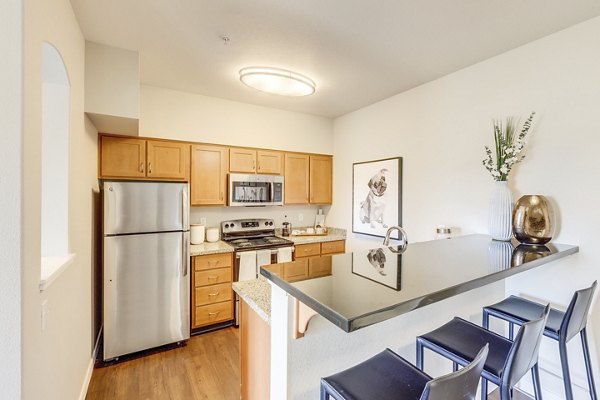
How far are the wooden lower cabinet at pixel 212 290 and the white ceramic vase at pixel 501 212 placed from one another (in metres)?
2.55

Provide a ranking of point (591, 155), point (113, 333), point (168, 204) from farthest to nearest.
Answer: point (168, 204) → point (113, 333) → point (591, 155)

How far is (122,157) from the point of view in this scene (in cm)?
288

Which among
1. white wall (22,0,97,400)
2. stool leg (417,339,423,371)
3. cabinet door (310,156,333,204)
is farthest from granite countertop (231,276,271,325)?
cabinet door (310,156,333,204)

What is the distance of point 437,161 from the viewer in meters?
2.80

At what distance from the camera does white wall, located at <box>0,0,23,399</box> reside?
98 cm

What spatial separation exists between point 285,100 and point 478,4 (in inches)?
87.3

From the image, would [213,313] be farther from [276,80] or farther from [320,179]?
[276,80]

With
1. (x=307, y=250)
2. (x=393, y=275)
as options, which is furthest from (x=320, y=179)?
(x=393, y=275)

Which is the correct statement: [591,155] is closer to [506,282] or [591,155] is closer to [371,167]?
[506,282]

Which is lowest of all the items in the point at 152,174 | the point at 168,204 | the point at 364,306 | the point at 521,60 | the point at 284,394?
the point at 284,394

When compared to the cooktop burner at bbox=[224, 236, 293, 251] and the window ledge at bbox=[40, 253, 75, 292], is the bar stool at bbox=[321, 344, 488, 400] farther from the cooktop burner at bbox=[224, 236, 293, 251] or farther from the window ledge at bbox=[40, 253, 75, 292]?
the cooktop burner at bbox=[224, 236, 293, 251]

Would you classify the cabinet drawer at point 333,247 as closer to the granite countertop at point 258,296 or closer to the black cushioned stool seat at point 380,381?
the granite countertop at point 258,296

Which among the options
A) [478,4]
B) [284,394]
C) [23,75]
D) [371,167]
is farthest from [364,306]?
[371,167]

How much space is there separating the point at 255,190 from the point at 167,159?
43.8 inches
